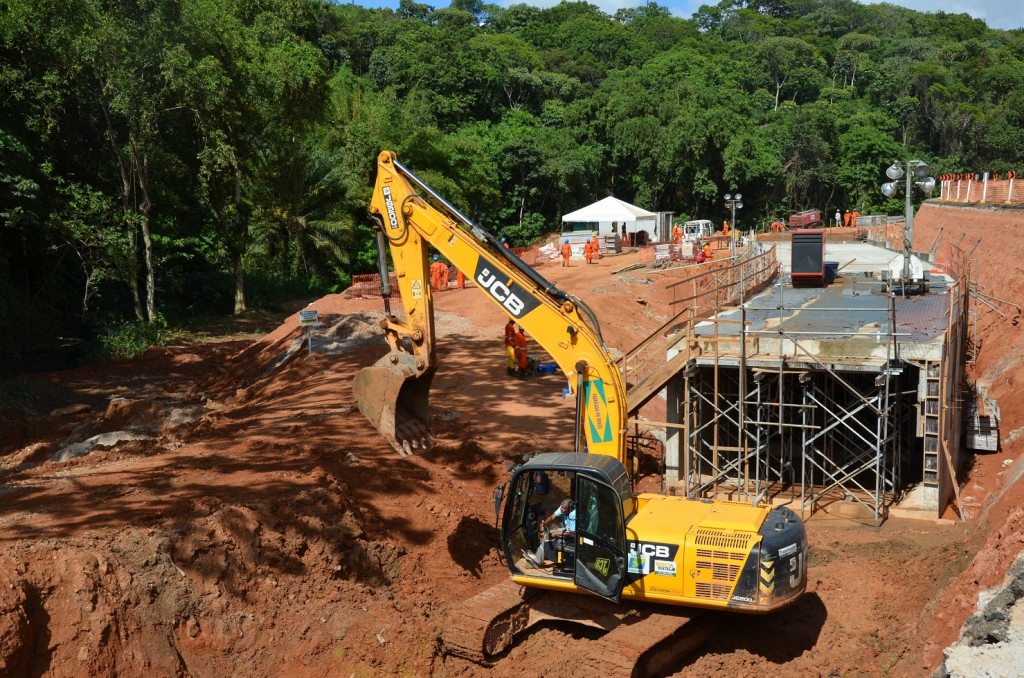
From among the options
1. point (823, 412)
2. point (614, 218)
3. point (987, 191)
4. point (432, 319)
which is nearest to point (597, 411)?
point (432, 319)

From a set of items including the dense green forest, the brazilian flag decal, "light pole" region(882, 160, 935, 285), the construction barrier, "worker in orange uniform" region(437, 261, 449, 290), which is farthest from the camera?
the construction barrier

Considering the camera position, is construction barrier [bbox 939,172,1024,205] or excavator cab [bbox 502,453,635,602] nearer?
excavator cab [bbox 502,453,635,602]

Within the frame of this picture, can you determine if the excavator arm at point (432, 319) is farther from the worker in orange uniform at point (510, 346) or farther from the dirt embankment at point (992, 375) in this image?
the worker in orange uniform at point (510, 346)

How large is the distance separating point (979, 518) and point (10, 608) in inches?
528

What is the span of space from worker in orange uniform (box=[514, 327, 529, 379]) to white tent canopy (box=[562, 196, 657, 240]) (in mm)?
27207

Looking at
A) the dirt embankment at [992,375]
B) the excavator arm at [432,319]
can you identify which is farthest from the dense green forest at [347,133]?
the dirt embankment at [992,375]

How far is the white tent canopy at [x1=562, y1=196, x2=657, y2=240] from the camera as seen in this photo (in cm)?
5078

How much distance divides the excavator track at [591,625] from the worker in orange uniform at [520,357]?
12227 millimetres

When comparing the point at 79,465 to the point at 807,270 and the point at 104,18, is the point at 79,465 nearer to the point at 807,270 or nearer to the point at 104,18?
the point at 104,18

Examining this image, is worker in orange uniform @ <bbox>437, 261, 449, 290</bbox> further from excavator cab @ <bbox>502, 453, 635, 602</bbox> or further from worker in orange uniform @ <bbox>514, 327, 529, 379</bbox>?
excavator cab @ <bbox>502, 453, 635, 602</bbox>

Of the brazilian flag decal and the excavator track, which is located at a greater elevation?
the brazilian flag decal

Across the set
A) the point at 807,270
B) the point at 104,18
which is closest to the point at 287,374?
the point at 104,18

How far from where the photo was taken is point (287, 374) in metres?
23.4

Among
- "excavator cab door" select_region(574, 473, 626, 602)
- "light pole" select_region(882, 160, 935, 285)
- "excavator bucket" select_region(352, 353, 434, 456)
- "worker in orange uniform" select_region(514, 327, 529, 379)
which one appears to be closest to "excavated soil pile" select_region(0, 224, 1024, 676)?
"excavator bucket" select_region(352, 353, 434, 456)
